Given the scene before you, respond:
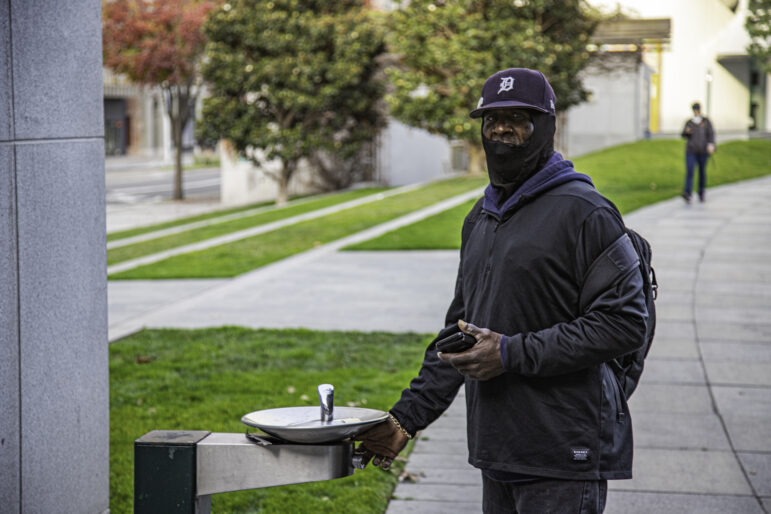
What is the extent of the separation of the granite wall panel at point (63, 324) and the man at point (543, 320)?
196 centimetres

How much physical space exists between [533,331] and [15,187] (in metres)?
2.23

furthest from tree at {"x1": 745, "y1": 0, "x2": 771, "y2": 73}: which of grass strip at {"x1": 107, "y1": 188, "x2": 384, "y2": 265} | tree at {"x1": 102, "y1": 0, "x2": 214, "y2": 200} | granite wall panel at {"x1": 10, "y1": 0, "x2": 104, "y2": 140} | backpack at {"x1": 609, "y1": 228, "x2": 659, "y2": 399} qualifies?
backpack at {"x1": 609, "y1": 228, "x2": 659, "y2": 399}

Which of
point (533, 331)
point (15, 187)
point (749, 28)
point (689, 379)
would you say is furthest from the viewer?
point (749, 28)

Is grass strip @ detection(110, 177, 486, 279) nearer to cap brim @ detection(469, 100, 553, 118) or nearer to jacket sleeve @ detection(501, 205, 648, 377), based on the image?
cap brim @ detection(469, 100, 553, 118)

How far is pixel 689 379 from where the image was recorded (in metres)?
7.40

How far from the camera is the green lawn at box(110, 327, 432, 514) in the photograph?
204 inches

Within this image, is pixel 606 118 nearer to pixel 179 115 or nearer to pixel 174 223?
pixel 179 115

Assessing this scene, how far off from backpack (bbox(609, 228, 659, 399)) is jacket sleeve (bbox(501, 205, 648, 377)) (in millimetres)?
134

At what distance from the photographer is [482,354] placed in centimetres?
265

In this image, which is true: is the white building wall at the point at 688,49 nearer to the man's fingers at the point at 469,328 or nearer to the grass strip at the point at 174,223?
the grass strip at the point at 174,223

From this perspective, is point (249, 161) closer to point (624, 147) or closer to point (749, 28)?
point (624, 147)

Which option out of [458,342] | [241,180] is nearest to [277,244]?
[241,180]

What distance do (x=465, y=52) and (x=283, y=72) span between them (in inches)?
174

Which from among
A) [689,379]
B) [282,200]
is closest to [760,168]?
[282,200]
